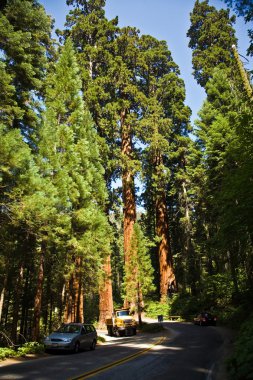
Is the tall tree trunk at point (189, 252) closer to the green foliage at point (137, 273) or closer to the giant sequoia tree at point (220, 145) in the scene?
the giant sequoia tree at point (220, 145)

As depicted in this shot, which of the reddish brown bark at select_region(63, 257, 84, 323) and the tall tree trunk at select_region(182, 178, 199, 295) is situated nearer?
the reddish brown bark at select_region(63, 257, 84, 323)

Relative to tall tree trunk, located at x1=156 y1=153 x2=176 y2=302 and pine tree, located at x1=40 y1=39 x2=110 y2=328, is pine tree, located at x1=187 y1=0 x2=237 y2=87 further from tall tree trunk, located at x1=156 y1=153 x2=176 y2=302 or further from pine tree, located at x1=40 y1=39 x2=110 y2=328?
pine tree, located at x1=40 y1=39 x2=110 y2=328

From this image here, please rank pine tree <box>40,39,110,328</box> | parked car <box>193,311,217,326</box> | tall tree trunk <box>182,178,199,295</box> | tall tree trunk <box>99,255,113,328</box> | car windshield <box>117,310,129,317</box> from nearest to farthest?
pine tree <box>40,39,110,328</box> → car windshield <box>117,310,129,317</box> → parked car <box>193,311,217,326</box> → tall tree trunk <box>99,255,113,328</box> → tall tree trunk <box>182,178,199,295</box>

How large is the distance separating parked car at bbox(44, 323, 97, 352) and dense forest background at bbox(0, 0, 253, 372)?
169cm

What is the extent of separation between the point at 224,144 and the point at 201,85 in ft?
50.7

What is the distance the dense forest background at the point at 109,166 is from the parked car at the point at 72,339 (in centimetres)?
169

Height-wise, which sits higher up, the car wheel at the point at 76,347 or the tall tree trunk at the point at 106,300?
the tall tree trunk at the point at 106,300

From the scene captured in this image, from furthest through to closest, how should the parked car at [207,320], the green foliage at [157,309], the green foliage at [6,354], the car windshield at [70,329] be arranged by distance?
1. the green foliage at [157,309]
2. the parked car at [207,320]
3. the car windshield at [70,329]
4. the green foliage at [6,354]

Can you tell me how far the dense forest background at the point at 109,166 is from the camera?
15477mm

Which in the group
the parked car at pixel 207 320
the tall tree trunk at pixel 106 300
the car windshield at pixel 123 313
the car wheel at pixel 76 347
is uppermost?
the tall tree trunk at pixel 106 300

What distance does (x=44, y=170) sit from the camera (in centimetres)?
1784

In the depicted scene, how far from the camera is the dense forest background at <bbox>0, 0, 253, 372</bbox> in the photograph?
15477 mm

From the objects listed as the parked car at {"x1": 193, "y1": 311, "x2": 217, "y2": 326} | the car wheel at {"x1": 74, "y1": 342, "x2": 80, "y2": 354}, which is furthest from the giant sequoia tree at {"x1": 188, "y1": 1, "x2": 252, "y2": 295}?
the car wheel at {"x1": 74, "y1": 342, "x2": 80, "y2": 354}

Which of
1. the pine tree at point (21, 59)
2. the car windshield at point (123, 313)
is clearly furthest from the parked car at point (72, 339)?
the pine tree at point (21, 59)
